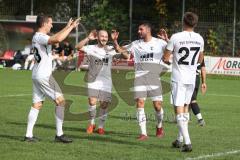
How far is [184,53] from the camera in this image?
38.6ft

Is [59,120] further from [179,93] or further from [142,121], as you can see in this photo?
[179,93]

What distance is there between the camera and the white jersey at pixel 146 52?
14.0 metres

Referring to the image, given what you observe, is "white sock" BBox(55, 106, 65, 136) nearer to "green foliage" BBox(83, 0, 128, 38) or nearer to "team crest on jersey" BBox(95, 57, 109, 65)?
"team crest on jersey" BBox(95, 57, 109, 65)

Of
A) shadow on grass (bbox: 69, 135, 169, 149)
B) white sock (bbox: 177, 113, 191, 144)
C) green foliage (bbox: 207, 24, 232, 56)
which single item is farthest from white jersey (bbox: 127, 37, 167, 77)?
green foliage (bbox: 207, 24, 232, 56)

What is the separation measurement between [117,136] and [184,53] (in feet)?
9.61

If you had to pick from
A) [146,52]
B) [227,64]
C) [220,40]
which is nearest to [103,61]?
[146,52]

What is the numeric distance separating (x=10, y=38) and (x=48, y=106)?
25.6 metres

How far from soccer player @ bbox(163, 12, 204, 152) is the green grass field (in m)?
0.65

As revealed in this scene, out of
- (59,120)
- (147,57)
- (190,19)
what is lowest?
(59,120)

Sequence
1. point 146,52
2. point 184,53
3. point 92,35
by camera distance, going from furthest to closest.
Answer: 1. point 146,52
2. point 92,35
3. point 184,53

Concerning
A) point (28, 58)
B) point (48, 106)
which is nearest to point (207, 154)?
point (48, 106)

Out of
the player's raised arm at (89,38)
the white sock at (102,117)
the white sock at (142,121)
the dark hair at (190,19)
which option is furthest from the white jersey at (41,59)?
the dark hair at (190,19)

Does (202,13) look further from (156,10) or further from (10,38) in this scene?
(10,38)

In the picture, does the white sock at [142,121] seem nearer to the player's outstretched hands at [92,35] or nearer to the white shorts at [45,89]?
the player's outstretched hands at [92,35]
